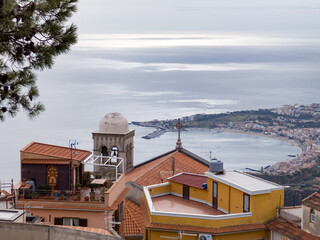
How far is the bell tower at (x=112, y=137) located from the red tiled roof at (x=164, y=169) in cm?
153

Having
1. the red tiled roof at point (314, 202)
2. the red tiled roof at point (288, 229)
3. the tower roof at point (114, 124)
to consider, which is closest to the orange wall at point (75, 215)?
the red tiled roof at point (288, 229)

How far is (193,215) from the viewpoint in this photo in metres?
21.7

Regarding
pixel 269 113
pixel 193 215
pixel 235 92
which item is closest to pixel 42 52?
pixel 193 215

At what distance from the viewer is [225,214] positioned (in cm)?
2289

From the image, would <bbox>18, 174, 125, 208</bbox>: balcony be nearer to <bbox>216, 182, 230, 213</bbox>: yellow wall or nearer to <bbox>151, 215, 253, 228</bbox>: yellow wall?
<bbox>151, 215, 253, 228</bbox>: yellow wall

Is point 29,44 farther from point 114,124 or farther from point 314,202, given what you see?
point 114,124

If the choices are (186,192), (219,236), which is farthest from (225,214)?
(186,192)

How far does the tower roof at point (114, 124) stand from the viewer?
31281 mm

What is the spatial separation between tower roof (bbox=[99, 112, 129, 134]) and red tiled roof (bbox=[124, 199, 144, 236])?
444 cm

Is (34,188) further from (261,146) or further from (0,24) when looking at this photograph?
(261,146)

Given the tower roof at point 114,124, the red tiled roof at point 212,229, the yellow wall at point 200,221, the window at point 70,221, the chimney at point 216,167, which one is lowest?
the window at point 70,221

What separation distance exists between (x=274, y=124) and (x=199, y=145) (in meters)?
31.8

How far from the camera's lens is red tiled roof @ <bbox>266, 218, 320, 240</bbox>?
20.0 m

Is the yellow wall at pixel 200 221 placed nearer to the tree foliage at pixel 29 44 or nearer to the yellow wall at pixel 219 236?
the yellow wall at pixel 219 236
